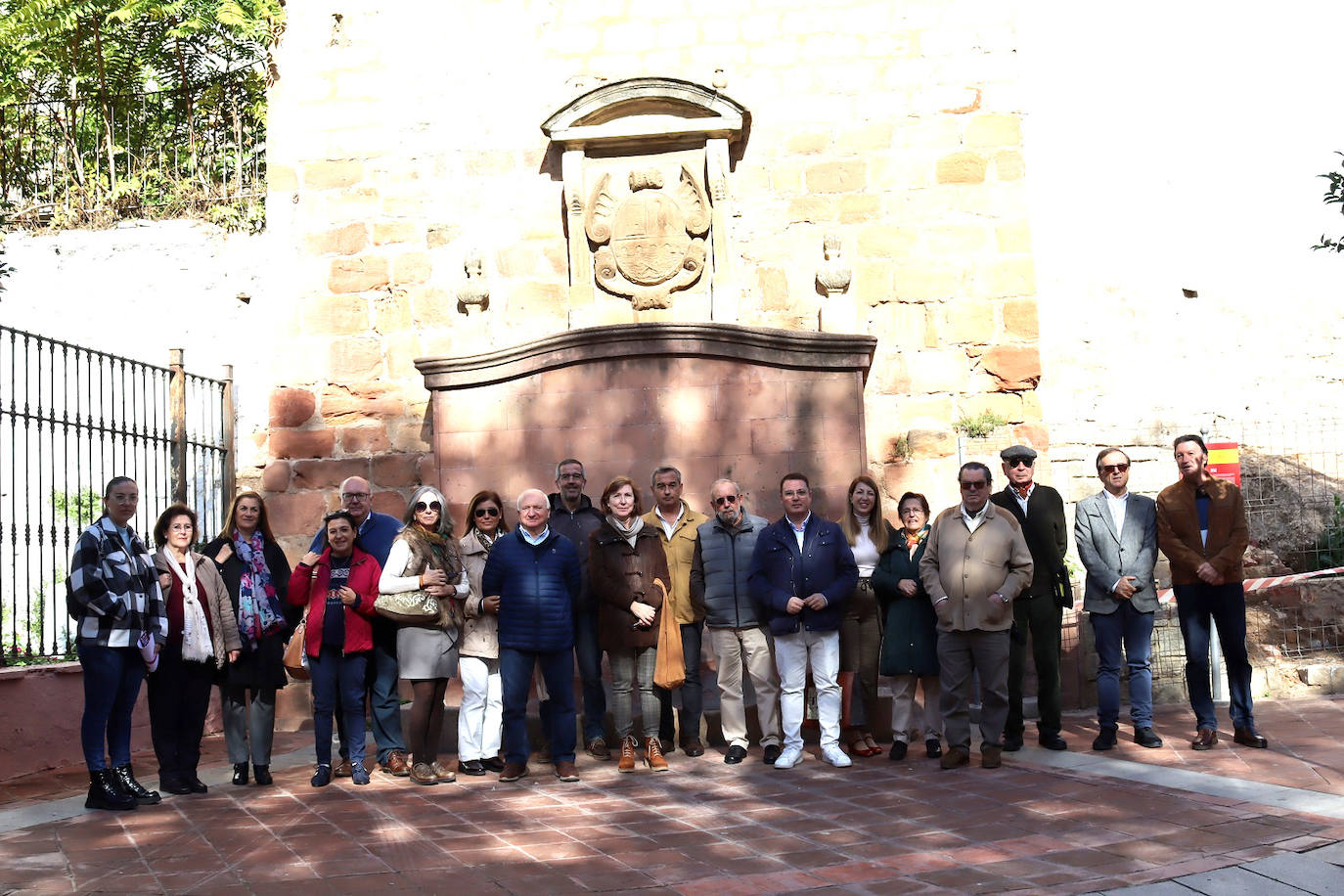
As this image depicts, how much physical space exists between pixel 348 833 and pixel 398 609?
1.47 meters

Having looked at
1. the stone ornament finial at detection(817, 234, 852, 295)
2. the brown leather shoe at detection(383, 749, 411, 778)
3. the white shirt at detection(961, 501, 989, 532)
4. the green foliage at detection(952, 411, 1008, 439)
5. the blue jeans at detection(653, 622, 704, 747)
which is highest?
the stone ornament finial at detection(817, 234, 852, 295)

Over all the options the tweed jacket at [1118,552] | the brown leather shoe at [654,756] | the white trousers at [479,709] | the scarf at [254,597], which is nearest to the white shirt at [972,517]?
the tweed jacket at [1118,552]

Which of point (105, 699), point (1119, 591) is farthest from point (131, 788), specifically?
point (1119, 591)

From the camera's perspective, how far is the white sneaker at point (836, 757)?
24.0 ft

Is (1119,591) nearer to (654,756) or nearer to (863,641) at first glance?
(863,641)

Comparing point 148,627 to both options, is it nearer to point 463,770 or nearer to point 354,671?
point 354,671

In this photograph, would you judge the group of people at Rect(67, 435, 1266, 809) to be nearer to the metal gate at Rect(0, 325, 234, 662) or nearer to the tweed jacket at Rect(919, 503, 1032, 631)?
Result: the tweed jacket at Rect(919, 503, 1032, 631)

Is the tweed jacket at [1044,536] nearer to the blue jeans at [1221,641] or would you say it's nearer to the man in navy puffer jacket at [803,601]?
the blue jeans at [1221,641]

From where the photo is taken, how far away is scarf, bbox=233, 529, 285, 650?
280 inches

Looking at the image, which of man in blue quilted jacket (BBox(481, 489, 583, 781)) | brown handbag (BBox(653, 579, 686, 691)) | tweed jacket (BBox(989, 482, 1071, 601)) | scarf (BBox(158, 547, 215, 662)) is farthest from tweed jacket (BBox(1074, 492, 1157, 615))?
scarf (BBox(158, 547, 215, 662))

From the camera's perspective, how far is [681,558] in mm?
7844

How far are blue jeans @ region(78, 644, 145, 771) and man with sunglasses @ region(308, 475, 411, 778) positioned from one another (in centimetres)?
107

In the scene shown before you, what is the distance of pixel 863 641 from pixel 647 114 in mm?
5054

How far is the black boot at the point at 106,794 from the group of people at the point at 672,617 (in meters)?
0.20
